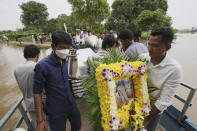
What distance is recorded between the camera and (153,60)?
1336 millimetres

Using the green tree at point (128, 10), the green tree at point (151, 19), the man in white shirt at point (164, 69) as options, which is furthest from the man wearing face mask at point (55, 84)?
the green tree at point (128, 10)

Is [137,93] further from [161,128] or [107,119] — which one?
[161,128]

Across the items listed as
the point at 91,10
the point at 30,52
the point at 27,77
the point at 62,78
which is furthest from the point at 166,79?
the point at 91,10

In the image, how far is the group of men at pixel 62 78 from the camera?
120 cm

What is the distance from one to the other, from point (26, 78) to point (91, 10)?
1103 centimetres

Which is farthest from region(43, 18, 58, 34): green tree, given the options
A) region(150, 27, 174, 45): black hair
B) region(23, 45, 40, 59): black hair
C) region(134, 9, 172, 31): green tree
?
region(150, 27, 174, 45): black hair

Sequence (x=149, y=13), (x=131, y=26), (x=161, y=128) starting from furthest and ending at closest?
1. (x=131, y=26)
2. (x=149, y=13)
3. (x=161, y=128)

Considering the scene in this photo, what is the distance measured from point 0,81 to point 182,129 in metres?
8.59

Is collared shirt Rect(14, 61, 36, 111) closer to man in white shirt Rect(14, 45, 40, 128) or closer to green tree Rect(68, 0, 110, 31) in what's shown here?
man in white shirt Rect(14, 45, 40, 128)

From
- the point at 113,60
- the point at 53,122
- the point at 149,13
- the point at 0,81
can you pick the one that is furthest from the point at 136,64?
the point at 149,13

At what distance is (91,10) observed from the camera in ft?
35.1

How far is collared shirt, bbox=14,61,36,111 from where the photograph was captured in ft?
5.17

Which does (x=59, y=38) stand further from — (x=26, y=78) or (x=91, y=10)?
(x=91, y=10)

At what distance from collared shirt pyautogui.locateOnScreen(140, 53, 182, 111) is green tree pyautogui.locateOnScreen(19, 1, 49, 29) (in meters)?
35.2
